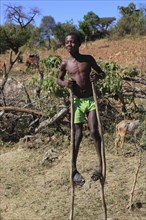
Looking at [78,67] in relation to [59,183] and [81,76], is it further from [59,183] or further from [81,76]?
[59,183]

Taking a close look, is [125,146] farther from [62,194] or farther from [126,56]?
[126,56]

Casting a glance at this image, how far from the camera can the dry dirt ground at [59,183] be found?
4980 millimetres

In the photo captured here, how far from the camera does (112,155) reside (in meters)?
6.32

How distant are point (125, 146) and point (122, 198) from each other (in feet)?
4.66

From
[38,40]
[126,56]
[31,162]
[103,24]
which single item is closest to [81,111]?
[31,162]

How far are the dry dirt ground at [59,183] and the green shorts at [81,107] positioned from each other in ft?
4.56

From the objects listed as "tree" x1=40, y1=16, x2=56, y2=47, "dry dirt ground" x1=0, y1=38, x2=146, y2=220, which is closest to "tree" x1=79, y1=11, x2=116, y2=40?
"tree" x1=40, y1=16, x2=56, y2=47

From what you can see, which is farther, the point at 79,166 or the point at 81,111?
the point at 79,166

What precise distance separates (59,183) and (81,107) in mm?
2076

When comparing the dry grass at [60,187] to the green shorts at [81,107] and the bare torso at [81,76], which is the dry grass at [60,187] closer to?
the green shorts at [81,107]

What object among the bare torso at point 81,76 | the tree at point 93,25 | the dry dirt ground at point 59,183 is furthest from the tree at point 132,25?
the bare torso at point 81,76

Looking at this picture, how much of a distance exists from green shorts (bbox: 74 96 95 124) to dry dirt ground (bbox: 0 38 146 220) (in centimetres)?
139

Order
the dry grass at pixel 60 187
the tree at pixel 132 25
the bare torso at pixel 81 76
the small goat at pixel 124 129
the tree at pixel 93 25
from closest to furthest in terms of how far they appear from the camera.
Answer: the bare torso at pixel 81 76
the dry grass at pixel 60 187
the small goat at pixel 124 129
the tree at pixel 132 25
the tree at pixel 93 25

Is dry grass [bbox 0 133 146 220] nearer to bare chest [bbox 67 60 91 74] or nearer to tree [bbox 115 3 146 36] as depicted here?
bare chest [bbox 67 60 91 74]
